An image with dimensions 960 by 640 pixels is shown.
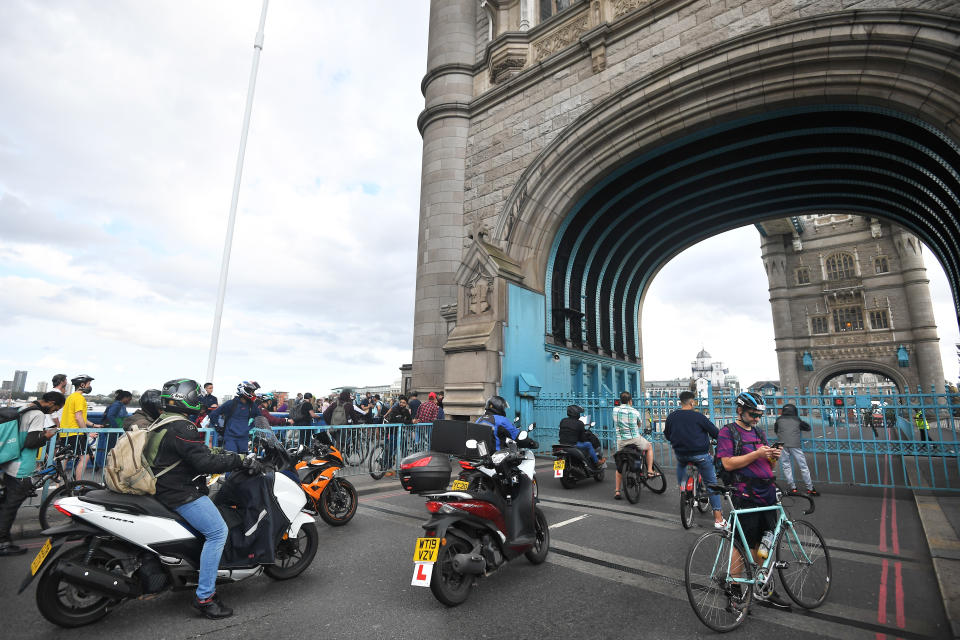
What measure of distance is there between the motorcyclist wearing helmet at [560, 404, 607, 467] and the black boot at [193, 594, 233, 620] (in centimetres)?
610

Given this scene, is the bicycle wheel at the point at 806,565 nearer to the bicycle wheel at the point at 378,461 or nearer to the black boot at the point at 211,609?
the black boot at the point at 211,609

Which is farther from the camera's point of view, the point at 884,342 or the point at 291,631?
the point at 884,342

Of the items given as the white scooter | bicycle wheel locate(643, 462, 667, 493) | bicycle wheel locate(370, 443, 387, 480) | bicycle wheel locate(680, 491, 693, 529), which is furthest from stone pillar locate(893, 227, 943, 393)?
the white scooter

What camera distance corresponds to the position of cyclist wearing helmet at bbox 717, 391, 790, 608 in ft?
11.5

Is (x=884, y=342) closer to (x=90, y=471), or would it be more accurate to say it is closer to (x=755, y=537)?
(x=755, y=537)

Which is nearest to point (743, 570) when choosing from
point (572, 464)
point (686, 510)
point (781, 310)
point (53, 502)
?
point (686, 510)

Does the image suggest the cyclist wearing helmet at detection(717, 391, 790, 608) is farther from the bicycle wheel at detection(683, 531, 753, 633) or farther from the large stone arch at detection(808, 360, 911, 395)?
the large stone arch at detection(808, 360, 911, 395)

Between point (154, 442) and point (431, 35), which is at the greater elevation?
point (431, 35)

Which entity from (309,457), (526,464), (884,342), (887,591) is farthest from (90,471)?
(884,342)

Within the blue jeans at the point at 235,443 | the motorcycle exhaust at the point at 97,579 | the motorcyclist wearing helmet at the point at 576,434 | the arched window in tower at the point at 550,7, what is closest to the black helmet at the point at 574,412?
the motorcyclist wearing helmet at the point at 576,434

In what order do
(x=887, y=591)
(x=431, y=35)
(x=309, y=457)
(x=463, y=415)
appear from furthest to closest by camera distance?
1. (x=431, y=35)
2. (x=463, y=415)
3. (x=309, y=457)
4. (x=887, y=591)

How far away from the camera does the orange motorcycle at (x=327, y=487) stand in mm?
5918

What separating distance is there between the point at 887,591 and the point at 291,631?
4.77 metres

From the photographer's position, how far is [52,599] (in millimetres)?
3051
